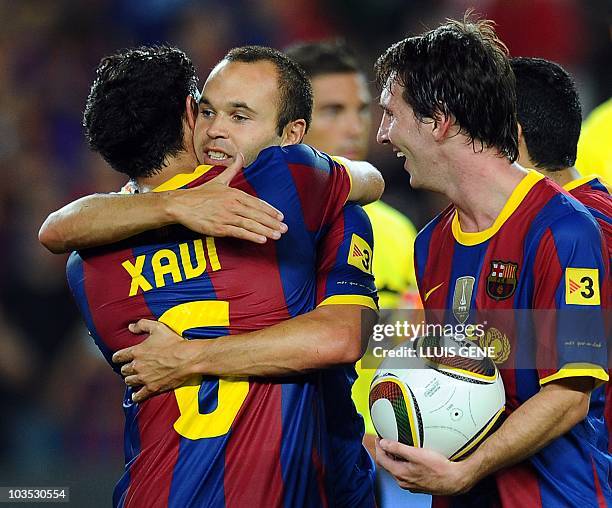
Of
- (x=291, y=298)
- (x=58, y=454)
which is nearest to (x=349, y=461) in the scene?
(x=291, y=298)

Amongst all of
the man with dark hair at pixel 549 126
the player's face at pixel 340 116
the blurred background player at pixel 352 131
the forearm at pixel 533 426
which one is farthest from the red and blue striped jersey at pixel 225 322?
the player's face at pixel 340 116

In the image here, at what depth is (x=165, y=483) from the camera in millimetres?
3145

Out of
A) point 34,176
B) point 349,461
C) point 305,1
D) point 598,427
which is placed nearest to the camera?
point 598,427

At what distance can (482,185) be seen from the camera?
10.4ft

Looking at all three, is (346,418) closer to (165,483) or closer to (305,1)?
(165,483)

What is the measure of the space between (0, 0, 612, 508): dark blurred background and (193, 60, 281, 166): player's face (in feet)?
10.6

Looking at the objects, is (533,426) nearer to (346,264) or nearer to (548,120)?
(346,264)

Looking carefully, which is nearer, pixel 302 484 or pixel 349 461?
pixel 302 484

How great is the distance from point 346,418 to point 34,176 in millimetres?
4166

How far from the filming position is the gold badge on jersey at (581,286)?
2859 millimetres

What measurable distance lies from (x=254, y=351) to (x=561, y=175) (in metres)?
1.39

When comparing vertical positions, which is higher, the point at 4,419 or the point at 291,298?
the point at 291,298

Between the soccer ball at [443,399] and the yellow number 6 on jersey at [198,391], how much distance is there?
1.52 feet

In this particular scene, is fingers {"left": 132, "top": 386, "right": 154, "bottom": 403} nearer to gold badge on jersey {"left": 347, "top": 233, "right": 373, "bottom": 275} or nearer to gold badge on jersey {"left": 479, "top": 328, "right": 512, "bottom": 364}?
gold badge on jersey {"left": 347, "top": 233, "right": 373, "bottom": 275}
